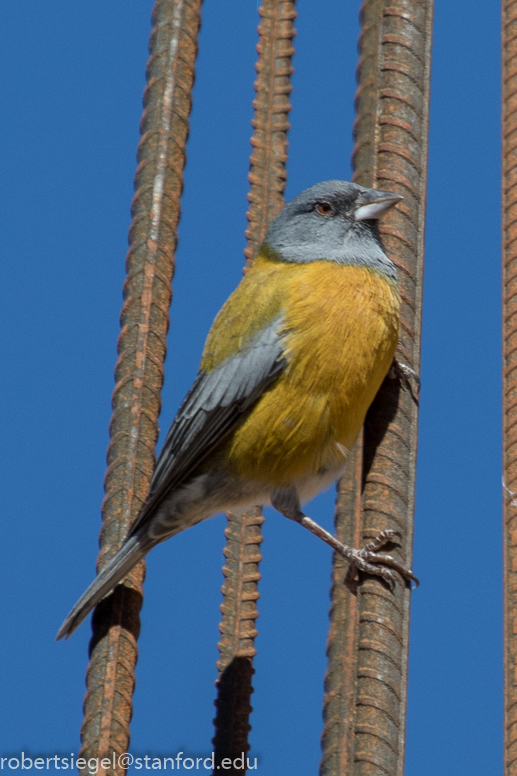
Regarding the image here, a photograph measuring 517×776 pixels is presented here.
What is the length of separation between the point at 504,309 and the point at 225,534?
1.27 m

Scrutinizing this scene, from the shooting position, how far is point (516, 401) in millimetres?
2863

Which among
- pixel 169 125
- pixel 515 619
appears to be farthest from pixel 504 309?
pixel 169 125

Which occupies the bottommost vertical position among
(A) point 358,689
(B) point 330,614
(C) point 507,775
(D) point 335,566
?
(C) point 507,775

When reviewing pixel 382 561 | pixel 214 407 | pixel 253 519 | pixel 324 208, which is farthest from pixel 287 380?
pixel 382 561

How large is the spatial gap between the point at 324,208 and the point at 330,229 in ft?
0.40

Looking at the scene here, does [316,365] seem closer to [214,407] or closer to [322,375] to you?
[322,375]

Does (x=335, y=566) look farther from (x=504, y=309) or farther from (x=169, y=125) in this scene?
(x=169, y=125)

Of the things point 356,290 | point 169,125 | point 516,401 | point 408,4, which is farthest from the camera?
point 356,290

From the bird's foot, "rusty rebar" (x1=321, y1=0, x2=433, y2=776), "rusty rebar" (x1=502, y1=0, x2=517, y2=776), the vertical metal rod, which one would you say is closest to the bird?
the vertical metal rod

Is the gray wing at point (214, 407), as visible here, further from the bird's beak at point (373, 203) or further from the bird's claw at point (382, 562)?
the bird's claw at point (382, 562)

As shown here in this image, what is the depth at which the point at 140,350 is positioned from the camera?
3.08m

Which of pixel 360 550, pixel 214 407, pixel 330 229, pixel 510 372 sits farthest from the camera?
pixel 330 229

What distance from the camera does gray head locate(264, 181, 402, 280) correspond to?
3.84 meters

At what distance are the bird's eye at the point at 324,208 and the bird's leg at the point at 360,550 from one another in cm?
104
